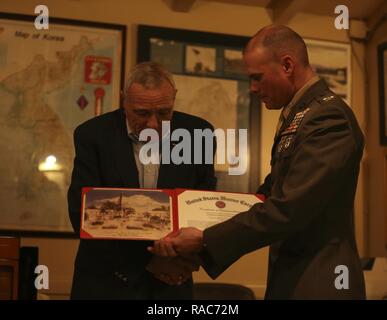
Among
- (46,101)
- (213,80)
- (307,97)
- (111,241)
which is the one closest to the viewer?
(307,97)

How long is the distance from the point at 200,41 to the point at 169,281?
56.0 inches

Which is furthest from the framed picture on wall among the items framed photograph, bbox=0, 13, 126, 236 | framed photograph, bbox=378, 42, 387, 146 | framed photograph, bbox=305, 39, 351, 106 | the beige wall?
framed photograph, bbox=378, 42, 387, 146

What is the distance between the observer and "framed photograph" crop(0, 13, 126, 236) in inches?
91.8

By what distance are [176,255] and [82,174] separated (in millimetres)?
361

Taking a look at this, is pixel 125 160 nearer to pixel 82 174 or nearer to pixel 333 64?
pixel 82 174

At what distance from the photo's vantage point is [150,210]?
1317mm

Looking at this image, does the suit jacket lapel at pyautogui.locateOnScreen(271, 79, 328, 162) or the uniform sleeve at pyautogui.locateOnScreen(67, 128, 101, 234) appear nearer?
the suit jacket lapel at pyautogui.locateOnScreen(271, 79, 328, 162)

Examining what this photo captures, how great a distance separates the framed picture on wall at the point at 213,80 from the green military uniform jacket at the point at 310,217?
1.30m

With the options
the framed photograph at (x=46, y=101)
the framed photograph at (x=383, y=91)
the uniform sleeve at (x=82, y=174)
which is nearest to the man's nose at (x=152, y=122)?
the uniform sleeve at (x=82, y=174)

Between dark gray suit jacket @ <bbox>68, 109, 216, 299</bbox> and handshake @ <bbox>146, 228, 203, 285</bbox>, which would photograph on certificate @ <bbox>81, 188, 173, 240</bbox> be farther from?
dark gray suit jacket @ <bbox>68, 109, 216, 299</bbox>

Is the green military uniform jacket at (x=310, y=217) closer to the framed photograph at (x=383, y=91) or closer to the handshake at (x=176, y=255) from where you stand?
the handshake at (x=176, y=255)

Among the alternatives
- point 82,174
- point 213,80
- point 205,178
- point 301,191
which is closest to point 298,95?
point 301,191

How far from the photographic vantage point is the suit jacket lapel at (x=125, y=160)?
4.84 feet
